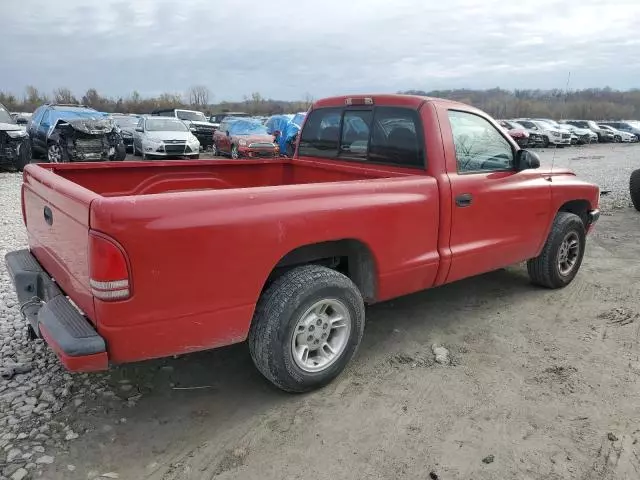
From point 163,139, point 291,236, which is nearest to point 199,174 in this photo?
point 291,236

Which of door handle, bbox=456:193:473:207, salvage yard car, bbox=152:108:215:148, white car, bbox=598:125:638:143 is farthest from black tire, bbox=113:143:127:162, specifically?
white car, bbox=598:125:638:143

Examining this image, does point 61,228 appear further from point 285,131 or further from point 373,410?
point 285,131

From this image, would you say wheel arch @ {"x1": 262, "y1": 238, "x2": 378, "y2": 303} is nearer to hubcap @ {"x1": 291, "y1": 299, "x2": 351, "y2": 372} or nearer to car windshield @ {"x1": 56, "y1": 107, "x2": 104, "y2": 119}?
hubcap @ {"x1": 291, "y1": 299, "x2": 351, "y2": 372}

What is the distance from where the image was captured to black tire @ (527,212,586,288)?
5027 millimetres

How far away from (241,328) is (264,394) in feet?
2.17

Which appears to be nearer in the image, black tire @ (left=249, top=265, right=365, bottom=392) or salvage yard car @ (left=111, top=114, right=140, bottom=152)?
black tire @ (left=249, top=265, right=365, bottom=392)

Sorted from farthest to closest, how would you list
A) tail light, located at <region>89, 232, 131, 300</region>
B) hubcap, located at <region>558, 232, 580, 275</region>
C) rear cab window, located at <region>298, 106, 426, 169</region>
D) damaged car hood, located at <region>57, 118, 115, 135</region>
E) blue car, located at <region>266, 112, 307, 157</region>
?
blue car, located at <region>266, 112, 307, 157</region>
damaged car hood, located at <region>57, 118, 115, 135</region>
hubcap, located at <region>558, 232, 580, 275</region>
rear cab window, located at <region>298, 106, 426, 169</region>
tail light, located at <region>89, 232, 131, 300</region>

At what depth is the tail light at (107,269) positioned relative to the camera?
2.40m

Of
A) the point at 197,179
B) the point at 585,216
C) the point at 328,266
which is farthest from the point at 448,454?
the point at 585,216

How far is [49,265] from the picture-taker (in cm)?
332

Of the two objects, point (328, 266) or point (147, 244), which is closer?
point (147, 244)

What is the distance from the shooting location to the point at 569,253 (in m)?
5.40

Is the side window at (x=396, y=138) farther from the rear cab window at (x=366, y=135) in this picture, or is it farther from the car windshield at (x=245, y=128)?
the car windshield at (x=245, y=128)

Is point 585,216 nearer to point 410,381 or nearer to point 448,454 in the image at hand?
point 410,381
